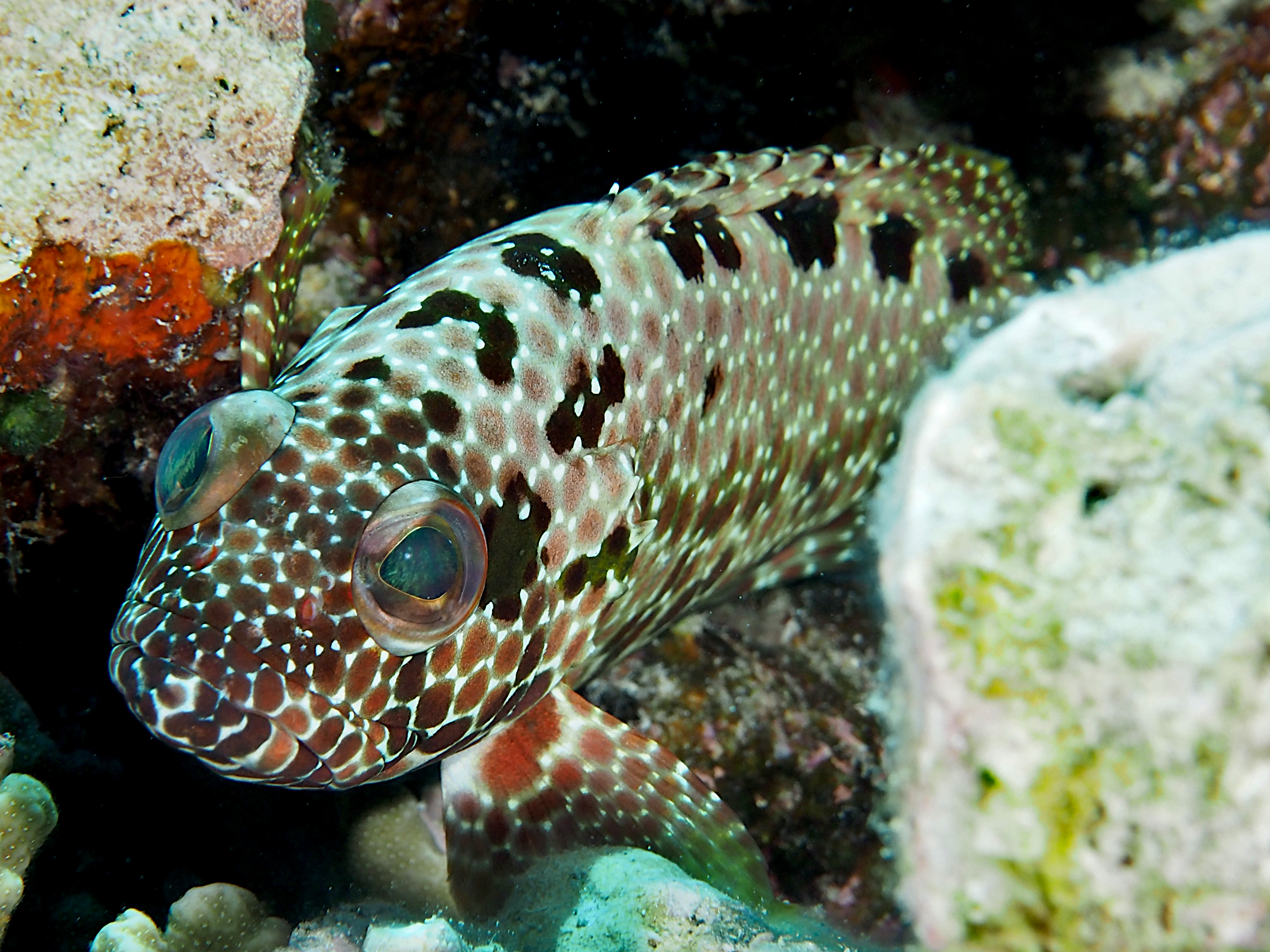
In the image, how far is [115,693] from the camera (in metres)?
3.39

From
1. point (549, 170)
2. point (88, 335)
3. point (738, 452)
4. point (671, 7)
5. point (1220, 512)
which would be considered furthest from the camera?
point (549, 170)

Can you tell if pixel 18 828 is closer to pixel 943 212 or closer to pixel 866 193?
pixel 866 193

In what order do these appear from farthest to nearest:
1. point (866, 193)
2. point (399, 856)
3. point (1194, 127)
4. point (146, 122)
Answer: point (1194, 127) < point (866, 193) < point (399, 856) < point (146, 122)

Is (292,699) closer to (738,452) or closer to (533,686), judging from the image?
(533,686)

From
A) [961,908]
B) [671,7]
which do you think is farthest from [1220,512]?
[671,7]

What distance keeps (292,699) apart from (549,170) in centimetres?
298

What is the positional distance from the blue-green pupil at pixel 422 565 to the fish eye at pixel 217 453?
494 mm

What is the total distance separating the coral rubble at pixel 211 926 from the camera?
222cm

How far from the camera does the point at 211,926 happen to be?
7.79 ft

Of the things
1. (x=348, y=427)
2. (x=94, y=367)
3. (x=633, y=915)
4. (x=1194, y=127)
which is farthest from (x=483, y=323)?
(x=1194, y=127)

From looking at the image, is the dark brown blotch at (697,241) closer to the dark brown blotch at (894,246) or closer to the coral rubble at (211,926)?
the dark brown blotch at (894,246)

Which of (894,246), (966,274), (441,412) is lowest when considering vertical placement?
(441,412)

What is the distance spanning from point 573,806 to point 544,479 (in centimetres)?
126

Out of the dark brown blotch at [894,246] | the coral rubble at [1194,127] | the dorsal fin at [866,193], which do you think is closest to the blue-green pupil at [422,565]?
the dorsal fin at [866,193]
